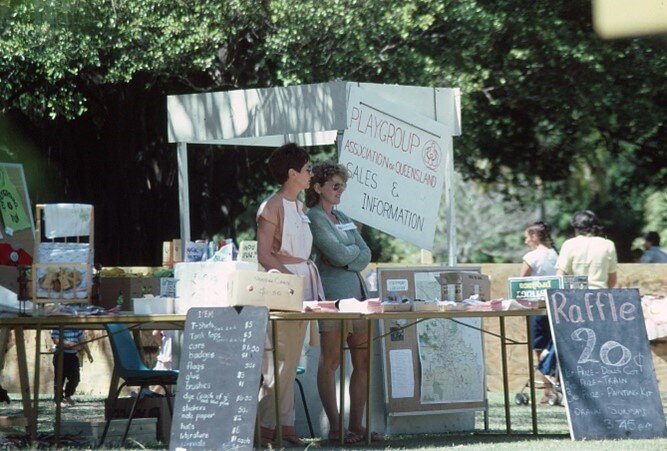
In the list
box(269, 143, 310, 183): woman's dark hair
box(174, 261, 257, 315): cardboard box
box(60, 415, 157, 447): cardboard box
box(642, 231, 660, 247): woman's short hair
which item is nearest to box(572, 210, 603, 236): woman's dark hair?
box(642, 231, 660, 247): woman's short hair

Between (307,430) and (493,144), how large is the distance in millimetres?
12496

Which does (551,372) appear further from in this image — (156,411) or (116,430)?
(116,430)

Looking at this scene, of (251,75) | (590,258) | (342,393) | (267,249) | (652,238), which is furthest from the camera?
(251,75)

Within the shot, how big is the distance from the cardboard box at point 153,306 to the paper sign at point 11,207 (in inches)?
121

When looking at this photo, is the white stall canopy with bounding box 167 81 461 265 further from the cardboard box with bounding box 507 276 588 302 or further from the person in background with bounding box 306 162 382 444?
the cardboard box with bounding box 507 276 588 302

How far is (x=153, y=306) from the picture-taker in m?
5.90

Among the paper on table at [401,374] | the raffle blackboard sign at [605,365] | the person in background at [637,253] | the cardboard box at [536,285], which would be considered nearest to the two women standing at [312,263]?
the paper on table at [401,374]

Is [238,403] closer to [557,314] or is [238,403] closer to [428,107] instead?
[557,314]

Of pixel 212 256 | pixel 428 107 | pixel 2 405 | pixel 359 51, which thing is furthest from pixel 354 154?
pixel 359 51

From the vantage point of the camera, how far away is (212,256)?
6129 millimetres

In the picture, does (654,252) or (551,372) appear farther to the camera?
(654,252)

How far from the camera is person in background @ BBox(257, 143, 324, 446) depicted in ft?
20.5

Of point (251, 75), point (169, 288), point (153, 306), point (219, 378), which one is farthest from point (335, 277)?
point (251, 75)

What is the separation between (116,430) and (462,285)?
215 cm
